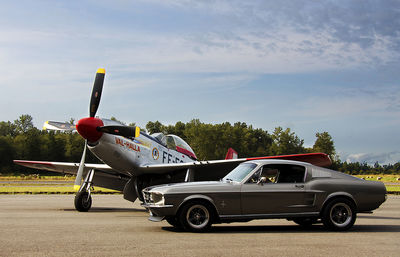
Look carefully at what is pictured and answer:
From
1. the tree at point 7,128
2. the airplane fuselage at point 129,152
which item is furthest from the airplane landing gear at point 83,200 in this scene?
the tree at point 7,128

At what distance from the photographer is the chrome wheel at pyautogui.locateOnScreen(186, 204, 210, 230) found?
328 inches

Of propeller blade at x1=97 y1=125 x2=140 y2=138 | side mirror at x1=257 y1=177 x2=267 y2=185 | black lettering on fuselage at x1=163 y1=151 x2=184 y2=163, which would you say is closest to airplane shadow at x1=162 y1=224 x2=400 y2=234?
side mirror at x1=257 y1=177 x2=267 y2=185

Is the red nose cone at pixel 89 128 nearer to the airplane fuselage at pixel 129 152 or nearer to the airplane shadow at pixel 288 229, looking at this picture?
the airplane fuselage at pixel 129 152

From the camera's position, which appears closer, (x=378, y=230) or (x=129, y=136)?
(x=378, y=230)

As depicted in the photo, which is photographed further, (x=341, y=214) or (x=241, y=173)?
(x=241, y=173)

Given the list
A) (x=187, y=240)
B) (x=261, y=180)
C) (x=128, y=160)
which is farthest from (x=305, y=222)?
(x=128, y=160)

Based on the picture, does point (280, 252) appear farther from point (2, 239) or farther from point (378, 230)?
point (2, 239)

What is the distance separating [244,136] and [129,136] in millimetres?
95898

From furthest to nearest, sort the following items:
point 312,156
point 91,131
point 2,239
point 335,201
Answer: point 91,131 < point 312,156 < point 335,201 < point 2,239

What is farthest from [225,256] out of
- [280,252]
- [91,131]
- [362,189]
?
→ [91,131]

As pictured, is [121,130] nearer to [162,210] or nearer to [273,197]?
[162,210]

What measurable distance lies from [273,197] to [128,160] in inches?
300

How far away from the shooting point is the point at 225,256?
5836 mm

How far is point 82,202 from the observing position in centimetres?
1442
